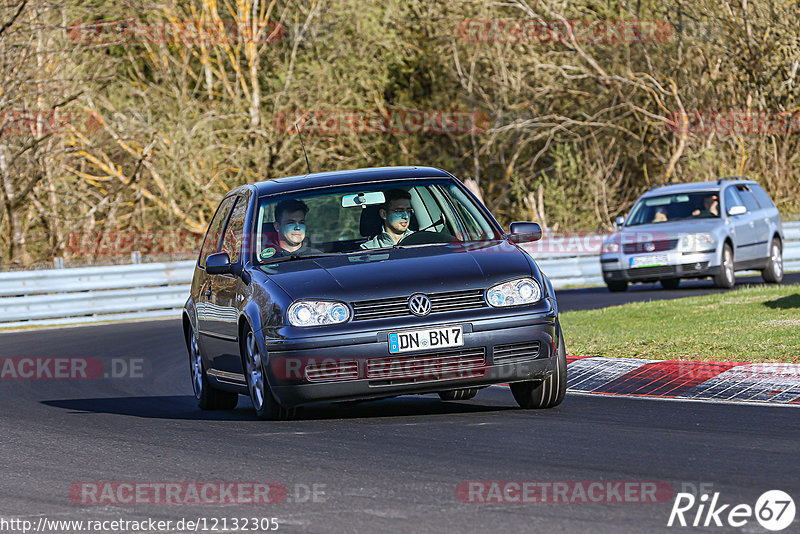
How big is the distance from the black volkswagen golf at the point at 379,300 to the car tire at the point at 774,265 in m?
14.2

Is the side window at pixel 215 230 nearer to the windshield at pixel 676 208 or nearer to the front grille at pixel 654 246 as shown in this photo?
the front grille at pixel 654 246

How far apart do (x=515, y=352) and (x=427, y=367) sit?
581 millimetres

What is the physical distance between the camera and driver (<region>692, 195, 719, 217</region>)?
74.1ft

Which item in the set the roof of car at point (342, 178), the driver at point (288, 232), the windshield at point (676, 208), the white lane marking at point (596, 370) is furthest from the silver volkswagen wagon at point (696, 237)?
the driver at point (288, 232)

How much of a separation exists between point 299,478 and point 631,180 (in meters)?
32.7

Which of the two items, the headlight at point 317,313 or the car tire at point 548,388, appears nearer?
the headlight at point 317,313

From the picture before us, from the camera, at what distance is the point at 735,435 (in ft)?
24.5

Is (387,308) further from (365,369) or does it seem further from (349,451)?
(349,451)

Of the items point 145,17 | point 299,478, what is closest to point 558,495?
point 299,478

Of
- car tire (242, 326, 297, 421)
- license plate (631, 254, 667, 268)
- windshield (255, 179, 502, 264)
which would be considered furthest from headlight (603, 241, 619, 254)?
car tire (242, 326, 297, 421)

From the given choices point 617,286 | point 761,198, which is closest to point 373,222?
point 617,286

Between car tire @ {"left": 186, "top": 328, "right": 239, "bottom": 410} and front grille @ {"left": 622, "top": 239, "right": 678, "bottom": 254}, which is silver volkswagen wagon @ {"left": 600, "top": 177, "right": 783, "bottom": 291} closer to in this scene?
front grille @ {"left": 622, "top": 239, "right": 678, "bottom": 254}

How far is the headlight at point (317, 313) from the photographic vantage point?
8430 mm

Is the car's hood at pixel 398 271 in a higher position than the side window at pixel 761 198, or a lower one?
higher
